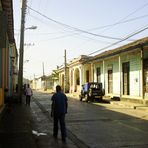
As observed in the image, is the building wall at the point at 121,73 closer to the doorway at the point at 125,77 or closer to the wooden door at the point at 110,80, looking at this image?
the doorway at the point at 125,77

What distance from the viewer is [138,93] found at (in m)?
32.0

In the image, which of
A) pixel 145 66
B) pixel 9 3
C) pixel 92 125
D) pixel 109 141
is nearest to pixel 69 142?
pixel 109 141

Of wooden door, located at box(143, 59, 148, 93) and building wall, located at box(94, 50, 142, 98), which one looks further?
building wall, located at box(94, 50, 142, 98)

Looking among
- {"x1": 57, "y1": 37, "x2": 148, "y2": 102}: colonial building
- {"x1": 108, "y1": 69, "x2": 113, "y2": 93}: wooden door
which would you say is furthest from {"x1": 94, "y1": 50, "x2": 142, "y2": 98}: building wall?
{"x1": 108, "y1": 69, "x2": 113, "y2": 93}: wooden door

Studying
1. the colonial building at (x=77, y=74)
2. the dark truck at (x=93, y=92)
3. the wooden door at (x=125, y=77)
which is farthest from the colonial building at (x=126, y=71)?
the colonial building at (x=77, y=74)

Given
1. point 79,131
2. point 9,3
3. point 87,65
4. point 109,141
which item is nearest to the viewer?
point 109,141

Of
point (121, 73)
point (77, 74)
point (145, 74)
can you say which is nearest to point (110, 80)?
point (121, 73)

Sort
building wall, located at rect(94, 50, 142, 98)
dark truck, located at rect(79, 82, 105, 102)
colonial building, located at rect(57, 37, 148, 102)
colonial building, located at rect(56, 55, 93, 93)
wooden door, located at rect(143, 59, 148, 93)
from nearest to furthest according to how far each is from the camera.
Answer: wooden door, located at rect(143, 59, 148, 93) → colonial building, located at rect(57, 37, 148, 102) → building wall, located at rect(94, 50, 142, 98) → dark truck, located at rect(79, 82, 105, 102) → colonial building, located at rect(56, 55, 93, 93)

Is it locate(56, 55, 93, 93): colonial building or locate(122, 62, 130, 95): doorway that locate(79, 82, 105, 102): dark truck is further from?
locate(56, 55, 93, 93): colonial building

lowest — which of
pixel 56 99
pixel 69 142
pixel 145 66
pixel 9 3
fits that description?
pixel 69 142

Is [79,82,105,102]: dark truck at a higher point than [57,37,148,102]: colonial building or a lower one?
lower

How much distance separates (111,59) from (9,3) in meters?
21.3

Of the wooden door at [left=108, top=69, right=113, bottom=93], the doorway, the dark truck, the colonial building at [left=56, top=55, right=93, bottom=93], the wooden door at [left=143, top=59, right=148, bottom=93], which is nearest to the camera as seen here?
the wooden door at [left=143, top=59, right=148, bottom=93]

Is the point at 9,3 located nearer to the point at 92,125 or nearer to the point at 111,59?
the point at 92,125
